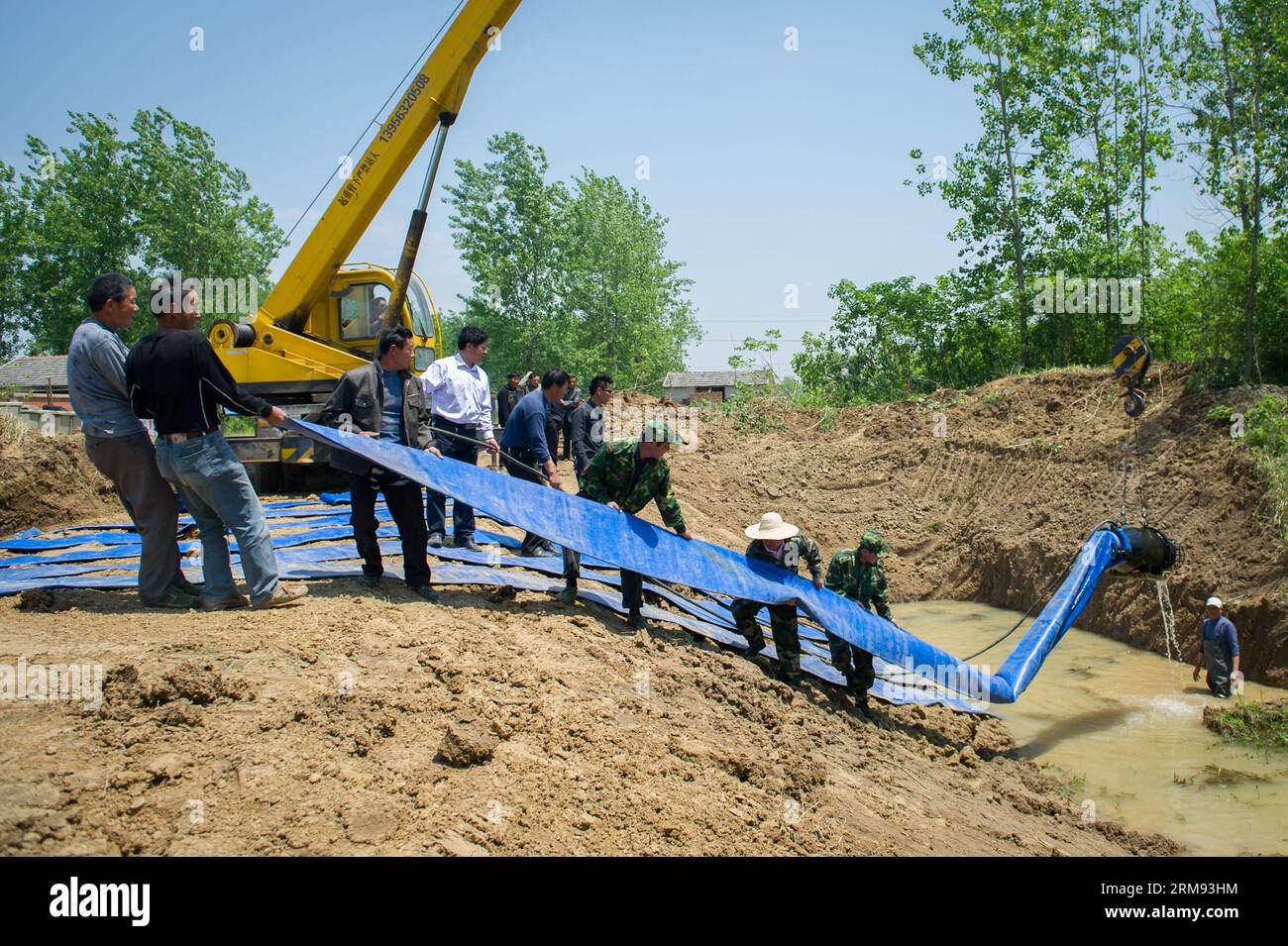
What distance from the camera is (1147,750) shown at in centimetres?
756

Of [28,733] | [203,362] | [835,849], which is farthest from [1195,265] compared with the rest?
[28,733]

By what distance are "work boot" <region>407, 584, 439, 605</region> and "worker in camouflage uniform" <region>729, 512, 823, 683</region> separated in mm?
2343

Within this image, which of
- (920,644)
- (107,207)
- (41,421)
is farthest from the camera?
(107,207)

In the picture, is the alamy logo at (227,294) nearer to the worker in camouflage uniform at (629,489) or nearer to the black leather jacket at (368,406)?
the black leather jacket at (368,406)

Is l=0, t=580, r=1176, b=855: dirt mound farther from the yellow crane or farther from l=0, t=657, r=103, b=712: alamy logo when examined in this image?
the yellow crane

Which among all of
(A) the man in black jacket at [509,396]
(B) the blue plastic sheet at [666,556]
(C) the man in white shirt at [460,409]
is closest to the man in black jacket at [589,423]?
(C) the man in white shirt at [460,409]

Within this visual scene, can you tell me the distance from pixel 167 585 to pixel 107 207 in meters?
39.3

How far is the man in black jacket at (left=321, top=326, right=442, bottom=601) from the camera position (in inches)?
232

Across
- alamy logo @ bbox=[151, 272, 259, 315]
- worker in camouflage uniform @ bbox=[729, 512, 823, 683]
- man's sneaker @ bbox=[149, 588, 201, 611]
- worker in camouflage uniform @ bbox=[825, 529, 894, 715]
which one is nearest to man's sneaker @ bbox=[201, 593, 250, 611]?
man's sneaker @ bbox=[149, 588, 201, 611]

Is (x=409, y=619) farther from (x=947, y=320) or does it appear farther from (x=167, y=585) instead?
(x=947, y=320)

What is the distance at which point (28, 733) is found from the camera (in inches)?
143

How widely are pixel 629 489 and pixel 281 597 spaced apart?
255 centimetres

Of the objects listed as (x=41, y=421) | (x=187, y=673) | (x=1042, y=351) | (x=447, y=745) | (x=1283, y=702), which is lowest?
(x=1283, y=702)

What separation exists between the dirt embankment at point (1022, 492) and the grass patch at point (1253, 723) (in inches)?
70.2
